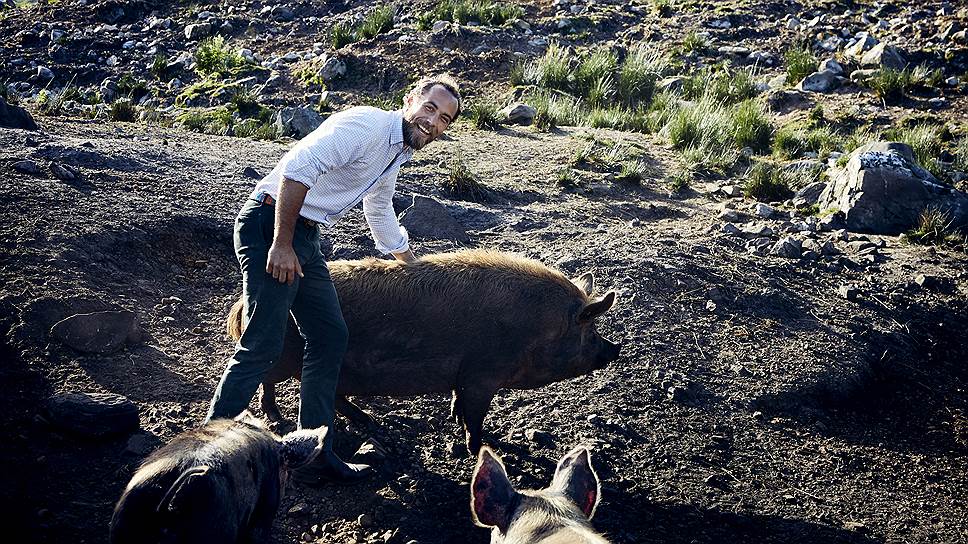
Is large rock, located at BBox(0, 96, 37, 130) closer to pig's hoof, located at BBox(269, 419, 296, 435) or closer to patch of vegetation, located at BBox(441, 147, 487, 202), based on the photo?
patch of vegetation, located at BBox(441, 147, 487, 202)

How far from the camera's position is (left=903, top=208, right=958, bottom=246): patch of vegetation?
8859 mm

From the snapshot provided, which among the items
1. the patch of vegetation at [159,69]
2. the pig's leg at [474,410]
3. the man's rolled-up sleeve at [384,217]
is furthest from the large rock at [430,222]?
the patch of vegetation at [159,69]

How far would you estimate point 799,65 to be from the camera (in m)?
14.3

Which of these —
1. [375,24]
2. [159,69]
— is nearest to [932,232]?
[375,24]

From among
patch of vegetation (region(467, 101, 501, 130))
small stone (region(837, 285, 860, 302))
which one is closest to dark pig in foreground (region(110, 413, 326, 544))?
small stone (region(837, 285, 860, 302))

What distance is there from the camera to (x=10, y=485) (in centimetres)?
432

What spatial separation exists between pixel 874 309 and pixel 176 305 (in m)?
5.54

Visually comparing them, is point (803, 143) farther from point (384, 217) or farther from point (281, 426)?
point (281, 426)

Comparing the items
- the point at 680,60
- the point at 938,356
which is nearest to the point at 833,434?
the point at 938,356

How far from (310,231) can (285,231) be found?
351mm

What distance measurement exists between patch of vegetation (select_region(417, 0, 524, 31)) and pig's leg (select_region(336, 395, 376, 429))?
12253mm

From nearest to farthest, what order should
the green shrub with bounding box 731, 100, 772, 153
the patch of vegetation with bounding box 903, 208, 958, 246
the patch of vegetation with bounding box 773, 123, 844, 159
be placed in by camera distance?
the patch of vegetation with bounding box 903, 208, 958, 246
the patch of vegetation with bounding box 773, 123, 844, 159
the green shrub with bounding box 731, 100, 772, 153

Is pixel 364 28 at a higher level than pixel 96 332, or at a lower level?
higher

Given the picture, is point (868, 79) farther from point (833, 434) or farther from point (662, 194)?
point (833, 434)
